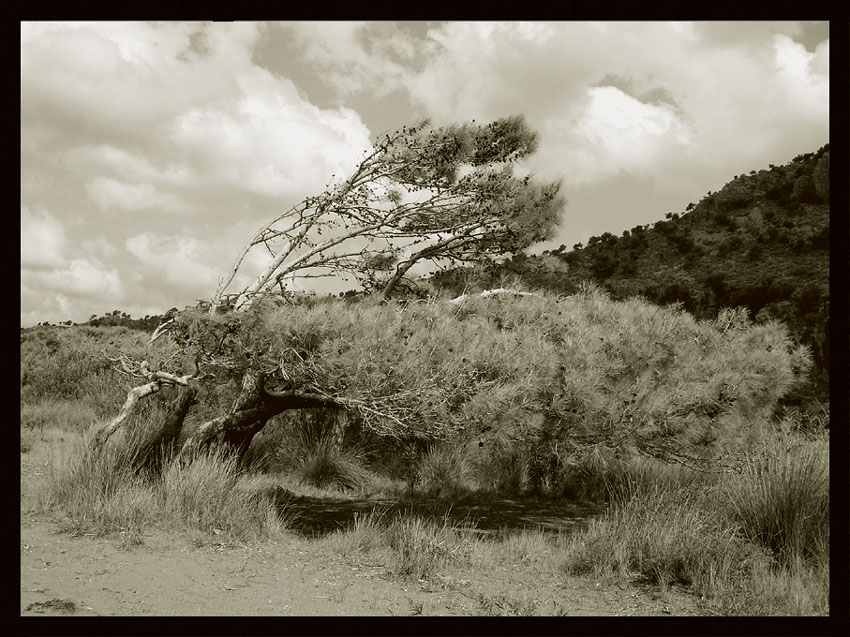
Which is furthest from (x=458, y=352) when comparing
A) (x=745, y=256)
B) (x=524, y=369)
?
(x=745, y=256)

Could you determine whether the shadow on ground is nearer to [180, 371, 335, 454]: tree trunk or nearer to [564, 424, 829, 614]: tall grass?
[180, 371, 335, 454]: tree trunk

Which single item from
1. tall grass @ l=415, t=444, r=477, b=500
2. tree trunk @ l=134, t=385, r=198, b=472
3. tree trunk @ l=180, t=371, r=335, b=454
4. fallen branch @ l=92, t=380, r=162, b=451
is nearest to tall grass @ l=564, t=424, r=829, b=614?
tree trunk @ l=180, t=371, r=335, b=454

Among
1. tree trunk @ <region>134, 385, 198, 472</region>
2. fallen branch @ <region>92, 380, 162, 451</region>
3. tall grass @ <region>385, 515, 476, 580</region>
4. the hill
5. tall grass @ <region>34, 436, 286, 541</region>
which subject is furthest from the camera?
the hill

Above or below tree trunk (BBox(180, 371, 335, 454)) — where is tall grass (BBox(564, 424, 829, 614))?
below

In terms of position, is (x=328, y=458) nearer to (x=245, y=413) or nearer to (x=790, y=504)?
(x=245, y=413)

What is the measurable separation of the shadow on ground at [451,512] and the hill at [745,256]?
6.78 m

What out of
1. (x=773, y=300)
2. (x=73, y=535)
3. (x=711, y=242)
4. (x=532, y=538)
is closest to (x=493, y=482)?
(x=532, y=538)

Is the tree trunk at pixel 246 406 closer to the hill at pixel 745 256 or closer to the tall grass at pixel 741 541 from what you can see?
the tall grass at pixel 741 541

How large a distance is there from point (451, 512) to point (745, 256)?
19826 millimetres

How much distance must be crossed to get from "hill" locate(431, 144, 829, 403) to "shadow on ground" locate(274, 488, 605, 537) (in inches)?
267

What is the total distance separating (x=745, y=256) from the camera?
24.9m

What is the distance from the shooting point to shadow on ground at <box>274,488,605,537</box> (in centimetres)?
819

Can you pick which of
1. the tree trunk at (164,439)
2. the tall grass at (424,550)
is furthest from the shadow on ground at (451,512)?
the tree trunk at (164,439)

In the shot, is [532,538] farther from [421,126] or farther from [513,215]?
[421,126]
